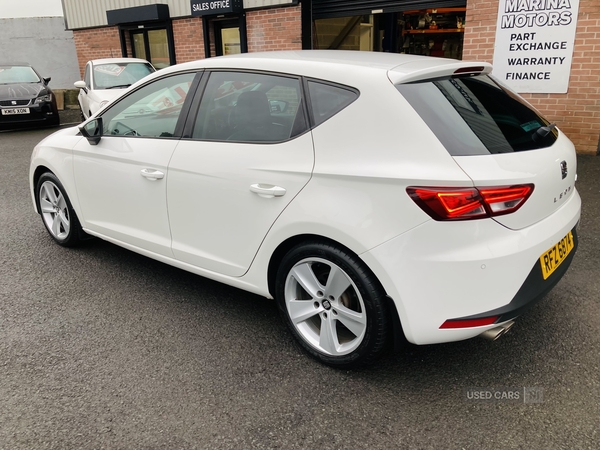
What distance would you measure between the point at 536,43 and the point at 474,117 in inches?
222

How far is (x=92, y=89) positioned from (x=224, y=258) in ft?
29.1

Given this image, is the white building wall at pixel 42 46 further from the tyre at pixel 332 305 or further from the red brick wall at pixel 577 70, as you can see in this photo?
the tyre at pixel 332 305

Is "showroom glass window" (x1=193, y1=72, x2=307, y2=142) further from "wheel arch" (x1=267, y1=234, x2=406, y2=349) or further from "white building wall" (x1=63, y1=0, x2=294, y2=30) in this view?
"white building wall" (x1=63, y1=0, x2=294, y2=30)

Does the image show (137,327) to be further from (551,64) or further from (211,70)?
(551,64)

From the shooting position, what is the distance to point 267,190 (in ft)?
8.78

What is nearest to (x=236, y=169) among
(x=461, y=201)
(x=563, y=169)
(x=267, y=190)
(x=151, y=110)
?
(x=267, y=190)

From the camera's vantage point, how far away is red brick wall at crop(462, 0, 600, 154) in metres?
6.76

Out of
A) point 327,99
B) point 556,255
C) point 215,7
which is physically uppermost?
point 215,7

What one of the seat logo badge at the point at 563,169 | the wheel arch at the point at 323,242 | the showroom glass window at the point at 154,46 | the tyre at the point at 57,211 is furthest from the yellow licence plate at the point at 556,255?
the showroom glass window at the point at 154,46

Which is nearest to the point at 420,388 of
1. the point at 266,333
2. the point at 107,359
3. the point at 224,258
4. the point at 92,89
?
the point at 266,333

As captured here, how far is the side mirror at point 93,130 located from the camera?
3.71m

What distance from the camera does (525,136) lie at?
8.40ft

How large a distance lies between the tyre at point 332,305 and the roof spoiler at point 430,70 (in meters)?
0.89

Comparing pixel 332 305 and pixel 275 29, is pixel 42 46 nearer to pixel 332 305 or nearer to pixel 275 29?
pixel 275 29
